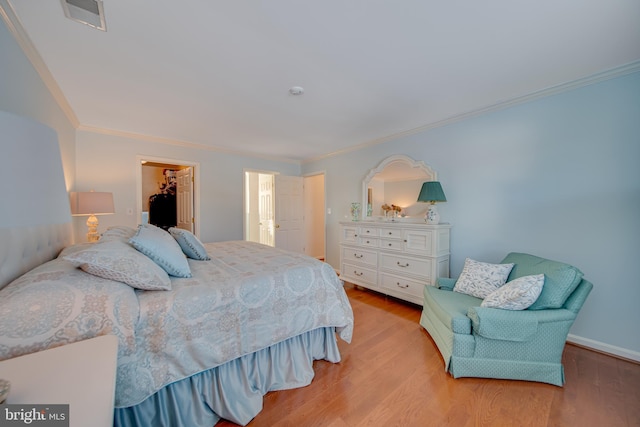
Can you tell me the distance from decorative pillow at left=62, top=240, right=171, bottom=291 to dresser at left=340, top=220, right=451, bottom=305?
2532mm

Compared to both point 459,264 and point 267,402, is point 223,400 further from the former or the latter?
point 459,264

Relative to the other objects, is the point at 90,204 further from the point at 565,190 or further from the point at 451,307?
the point at 565,190

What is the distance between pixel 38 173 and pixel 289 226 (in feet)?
14.6

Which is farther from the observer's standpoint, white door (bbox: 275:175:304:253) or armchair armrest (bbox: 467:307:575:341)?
white door (bbox: 275:175:304:253)

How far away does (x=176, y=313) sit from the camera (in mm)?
1293

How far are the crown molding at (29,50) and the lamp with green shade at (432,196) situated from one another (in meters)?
3.50

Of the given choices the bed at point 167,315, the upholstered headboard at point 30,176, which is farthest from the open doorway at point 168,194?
the upholstered headboard at point 30,176

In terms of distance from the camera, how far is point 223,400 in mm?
1419

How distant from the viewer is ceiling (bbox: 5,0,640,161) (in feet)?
4.52

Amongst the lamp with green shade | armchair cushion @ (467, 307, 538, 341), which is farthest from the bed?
the lamp with green shade

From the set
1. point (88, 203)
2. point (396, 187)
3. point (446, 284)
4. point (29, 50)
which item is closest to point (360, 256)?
point (396, 187)

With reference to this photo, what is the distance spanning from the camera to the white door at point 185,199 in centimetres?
410

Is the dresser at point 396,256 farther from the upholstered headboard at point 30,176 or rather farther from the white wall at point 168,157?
the upholstered headboard at point 30,176

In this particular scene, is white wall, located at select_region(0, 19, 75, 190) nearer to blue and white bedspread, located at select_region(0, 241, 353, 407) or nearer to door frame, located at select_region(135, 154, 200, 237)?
blue and white bedspread, located at select_region(0, 241, 353, 407)
